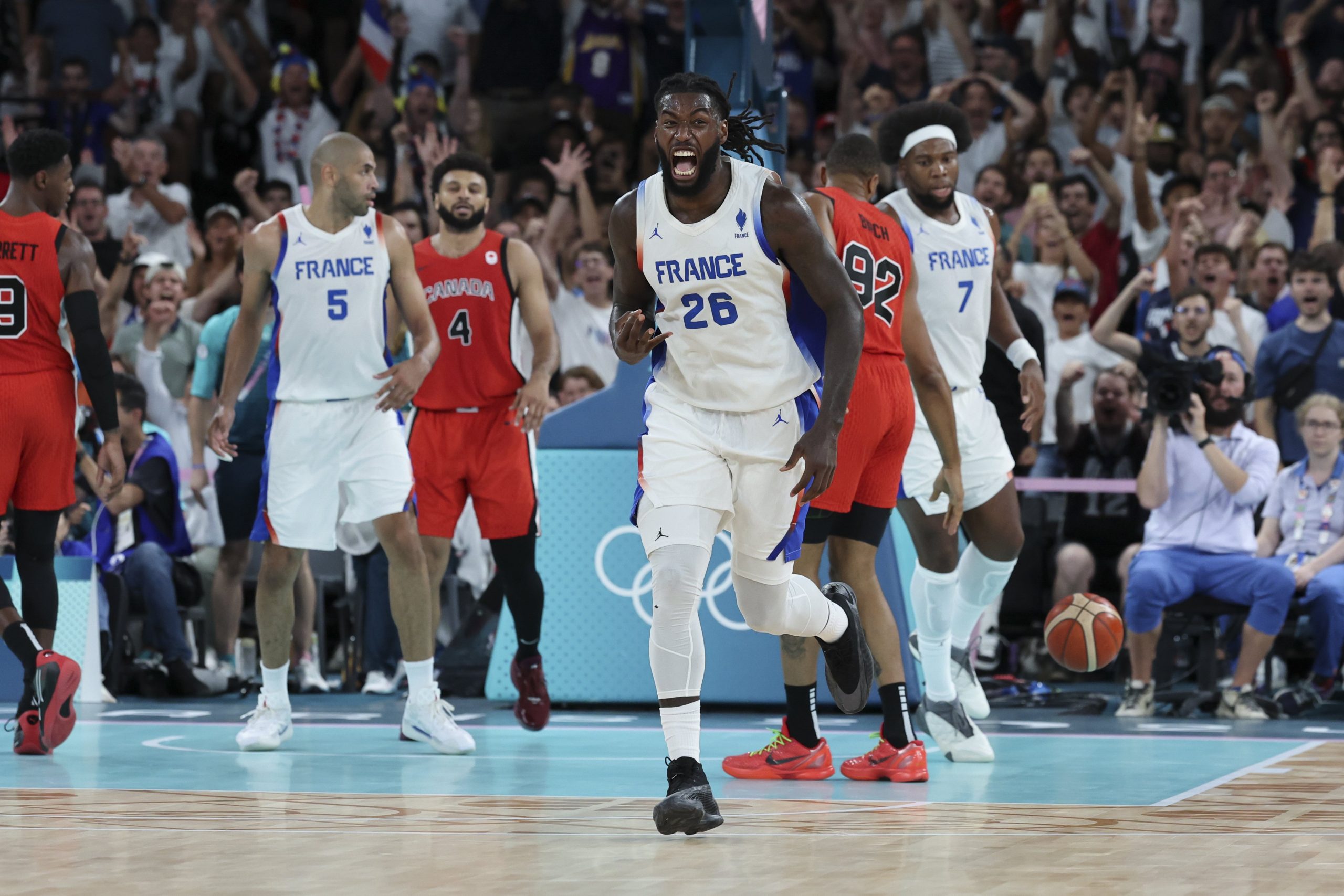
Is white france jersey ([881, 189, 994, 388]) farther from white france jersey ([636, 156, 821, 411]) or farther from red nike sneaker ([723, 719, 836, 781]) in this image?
white france jersey ([636, 156, 821, 411])

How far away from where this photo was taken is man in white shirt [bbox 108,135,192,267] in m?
13.1

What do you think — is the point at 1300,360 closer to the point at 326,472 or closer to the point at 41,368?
the point at 326,472

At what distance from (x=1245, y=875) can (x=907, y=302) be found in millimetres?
2697

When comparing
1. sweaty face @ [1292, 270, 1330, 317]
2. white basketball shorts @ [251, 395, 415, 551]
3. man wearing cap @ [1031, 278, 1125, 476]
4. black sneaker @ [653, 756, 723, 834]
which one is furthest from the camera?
man wearing cap @ [1031, 278, 1125, 476]

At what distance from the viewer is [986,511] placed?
6.85 meters

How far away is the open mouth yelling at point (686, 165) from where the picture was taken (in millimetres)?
4852

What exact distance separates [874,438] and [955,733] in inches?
49.1

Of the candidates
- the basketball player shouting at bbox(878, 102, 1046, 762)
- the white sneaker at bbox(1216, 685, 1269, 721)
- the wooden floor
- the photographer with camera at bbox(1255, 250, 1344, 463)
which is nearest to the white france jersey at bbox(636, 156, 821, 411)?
the wooden floor

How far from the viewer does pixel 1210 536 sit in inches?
353

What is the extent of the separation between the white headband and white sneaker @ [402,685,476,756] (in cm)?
288

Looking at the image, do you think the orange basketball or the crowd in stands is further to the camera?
the crowd in stands

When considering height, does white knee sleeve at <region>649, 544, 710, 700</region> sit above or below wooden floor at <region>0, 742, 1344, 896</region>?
above

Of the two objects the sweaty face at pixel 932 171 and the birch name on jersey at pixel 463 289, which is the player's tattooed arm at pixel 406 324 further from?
the sweaty face at pixel 932 171

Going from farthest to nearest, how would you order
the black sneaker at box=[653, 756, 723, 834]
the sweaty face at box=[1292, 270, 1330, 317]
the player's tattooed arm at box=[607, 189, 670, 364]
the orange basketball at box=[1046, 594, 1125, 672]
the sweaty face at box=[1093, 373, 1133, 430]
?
the sweaty face at box=[1093, 373, 1133, 430]
the sweaty face at box=[1292, 270, 1330, 317]
the orange basketball at box=[1046, 594, 1125, 672]
the player's tattooed arm at box=[607, 189, 670, 364]
the black sneaker at box=[653, 756, 723, 834]
